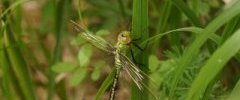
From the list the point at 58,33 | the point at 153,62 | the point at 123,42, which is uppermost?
the point at 58,33

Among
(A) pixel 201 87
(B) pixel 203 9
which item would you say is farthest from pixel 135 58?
(B) pixel 203 9

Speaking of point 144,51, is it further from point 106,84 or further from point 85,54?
point 85,54

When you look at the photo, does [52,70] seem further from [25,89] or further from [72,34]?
[72,34]

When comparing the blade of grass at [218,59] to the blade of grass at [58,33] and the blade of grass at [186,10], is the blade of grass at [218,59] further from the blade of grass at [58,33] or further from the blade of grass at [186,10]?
the blade of grass at [58,33]

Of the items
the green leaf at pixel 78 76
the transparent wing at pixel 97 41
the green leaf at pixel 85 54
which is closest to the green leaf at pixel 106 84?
the transparent wing at pixel 97 41

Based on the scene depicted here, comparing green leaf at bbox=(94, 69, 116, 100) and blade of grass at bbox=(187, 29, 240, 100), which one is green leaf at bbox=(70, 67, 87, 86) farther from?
blade of grass at bbox=(187, 29, 240, 100)

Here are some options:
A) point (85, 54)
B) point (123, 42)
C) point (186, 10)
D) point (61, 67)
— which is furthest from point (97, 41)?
point (61, 67)

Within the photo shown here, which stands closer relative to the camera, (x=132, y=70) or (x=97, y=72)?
(x=132, y=70)
